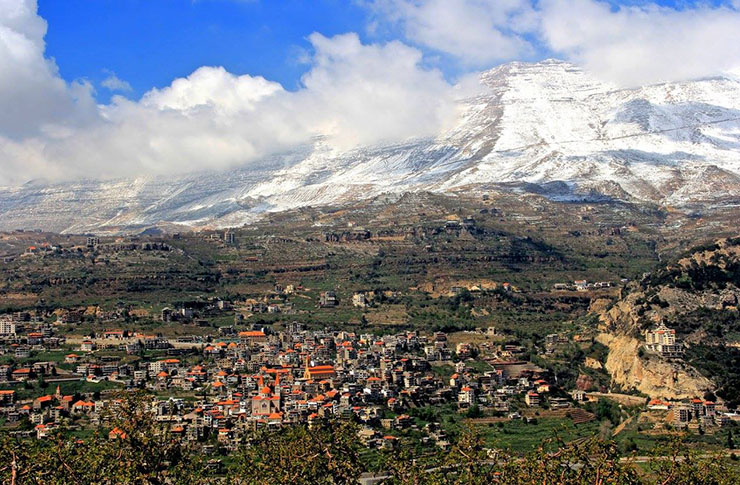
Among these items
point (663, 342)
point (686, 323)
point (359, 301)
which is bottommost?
point (663, 342)

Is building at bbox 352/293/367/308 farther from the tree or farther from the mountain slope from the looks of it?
the tree

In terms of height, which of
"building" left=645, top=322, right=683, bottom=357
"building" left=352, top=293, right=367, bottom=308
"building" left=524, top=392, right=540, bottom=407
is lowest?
"building" left=524, top=392, right=540, bottom=407

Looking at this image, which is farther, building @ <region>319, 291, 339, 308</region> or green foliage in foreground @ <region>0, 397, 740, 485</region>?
building @ <region>319, 291, 339, 308</region>

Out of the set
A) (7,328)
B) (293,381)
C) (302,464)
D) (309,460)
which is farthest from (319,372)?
(302,464)

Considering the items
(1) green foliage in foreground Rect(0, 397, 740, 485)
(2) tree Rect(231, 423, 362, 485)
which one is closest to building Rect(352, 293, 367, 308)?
(2) tree Rect(231, 423, 362, 485)

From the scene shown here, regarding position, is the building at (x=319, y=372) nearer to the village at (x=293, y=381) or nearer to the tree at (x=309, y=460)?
the village at (x=293, y=381)

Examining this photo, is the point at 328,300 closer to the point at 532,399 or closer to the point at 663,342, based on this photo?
the point at 532,399

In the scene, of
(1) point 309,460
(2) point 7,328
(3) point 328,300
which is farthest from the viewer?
(3) point 328,300
